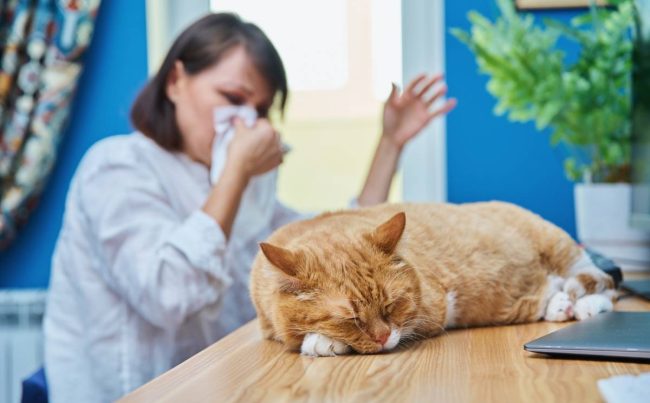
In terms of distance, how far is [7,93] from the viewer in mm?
2127

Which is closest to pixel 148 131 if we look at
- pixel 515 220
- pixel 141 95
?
pixel 141 95

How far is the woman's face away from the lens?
1559 millimetres

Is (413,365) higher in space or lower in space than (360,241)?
lower

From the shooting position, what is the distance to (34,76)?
2135 mm

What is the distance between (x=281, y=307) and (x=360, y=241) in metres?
0.13

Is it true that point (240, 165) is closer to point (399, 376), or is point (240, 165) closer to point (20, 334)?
point (399, 376)

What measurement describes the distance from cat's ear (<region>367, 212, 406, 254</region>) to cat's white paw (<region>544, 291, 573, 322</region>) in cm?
28

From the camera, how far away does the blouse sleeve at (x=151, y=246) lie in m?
1.27

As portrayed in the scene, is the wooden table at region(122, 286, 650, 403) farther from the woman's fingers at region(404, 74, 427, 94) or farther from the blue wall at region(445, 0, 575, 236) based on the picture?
the blue wall at region(445, 0, 575, 236)

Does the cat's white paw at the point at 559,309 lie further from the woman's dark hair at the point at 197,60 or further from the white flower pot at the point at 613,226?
the woman's dark hair at the point at 197,60

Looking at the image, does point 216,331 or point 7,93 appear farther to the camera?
point 7,93

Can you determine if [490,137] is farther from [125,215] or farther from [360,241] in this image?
[360,241]

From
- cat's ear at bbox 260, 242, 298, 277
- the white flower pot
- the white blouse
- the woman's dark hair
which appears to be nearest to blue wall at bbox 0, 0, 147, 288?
the woman's dark hair

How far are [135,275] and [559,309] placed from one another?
74 cm
